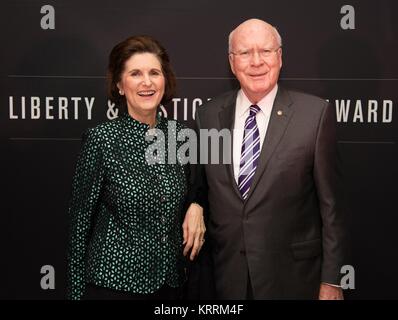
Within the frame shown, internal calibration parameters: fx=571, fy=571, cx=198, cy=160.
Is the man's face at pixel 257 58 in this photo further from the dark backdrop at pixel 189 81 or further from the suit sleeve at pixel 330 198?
the dark backdrop at pixel 189 81

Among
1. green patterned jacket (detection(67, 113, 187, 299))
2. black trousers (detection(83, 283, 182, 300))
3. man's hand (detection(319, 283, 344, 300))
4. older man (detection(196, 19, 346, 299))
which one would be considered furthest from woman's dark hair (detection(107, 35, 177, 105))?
man's hand (detection(319, 283, 344, 300))

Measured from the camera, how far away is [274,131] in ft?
8.04

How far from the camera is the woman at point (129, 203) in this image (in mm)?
2275

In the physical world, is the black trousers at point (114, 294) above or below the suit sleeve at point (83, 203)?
below

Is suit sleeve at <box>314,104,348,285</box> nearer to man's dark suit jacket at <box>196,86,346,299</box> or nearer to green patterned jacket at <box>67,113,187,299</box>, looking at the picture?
man's dark suit jacket at <box>196,86,346,299</box>

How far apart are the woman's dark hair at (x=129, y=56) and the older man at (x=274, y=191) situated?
0.31 m

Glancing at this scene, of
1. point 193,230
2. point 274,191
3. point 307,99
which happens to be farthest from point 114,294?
point 307,99

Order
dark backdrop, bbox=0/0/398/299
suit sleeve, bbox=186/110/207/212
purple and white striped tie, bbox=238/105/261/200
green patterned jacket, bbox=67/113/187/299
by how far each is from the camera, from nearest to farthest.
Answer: green patterned jacket, bbox=67/113/187/299, purple and white striped tie, bbox=238/105/261/200, suit sleeve, bbox=186/110/207/212, dark backdrop, bbox=0/0/398/299

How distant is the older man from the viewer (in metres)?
2.43

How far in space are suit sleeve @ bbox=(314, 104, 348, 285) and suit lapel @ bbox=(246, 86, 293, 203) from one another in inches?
6.1

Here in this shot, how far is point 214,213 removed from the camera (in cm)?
258

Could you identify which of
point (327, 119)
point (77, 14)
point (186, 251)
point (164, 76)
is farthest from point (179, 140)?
point (77, 14)

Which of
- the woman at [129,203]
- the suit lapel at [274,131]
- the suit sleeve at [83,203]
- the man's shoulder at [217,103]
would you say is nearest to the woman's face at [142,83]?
the woman at [129,203]
